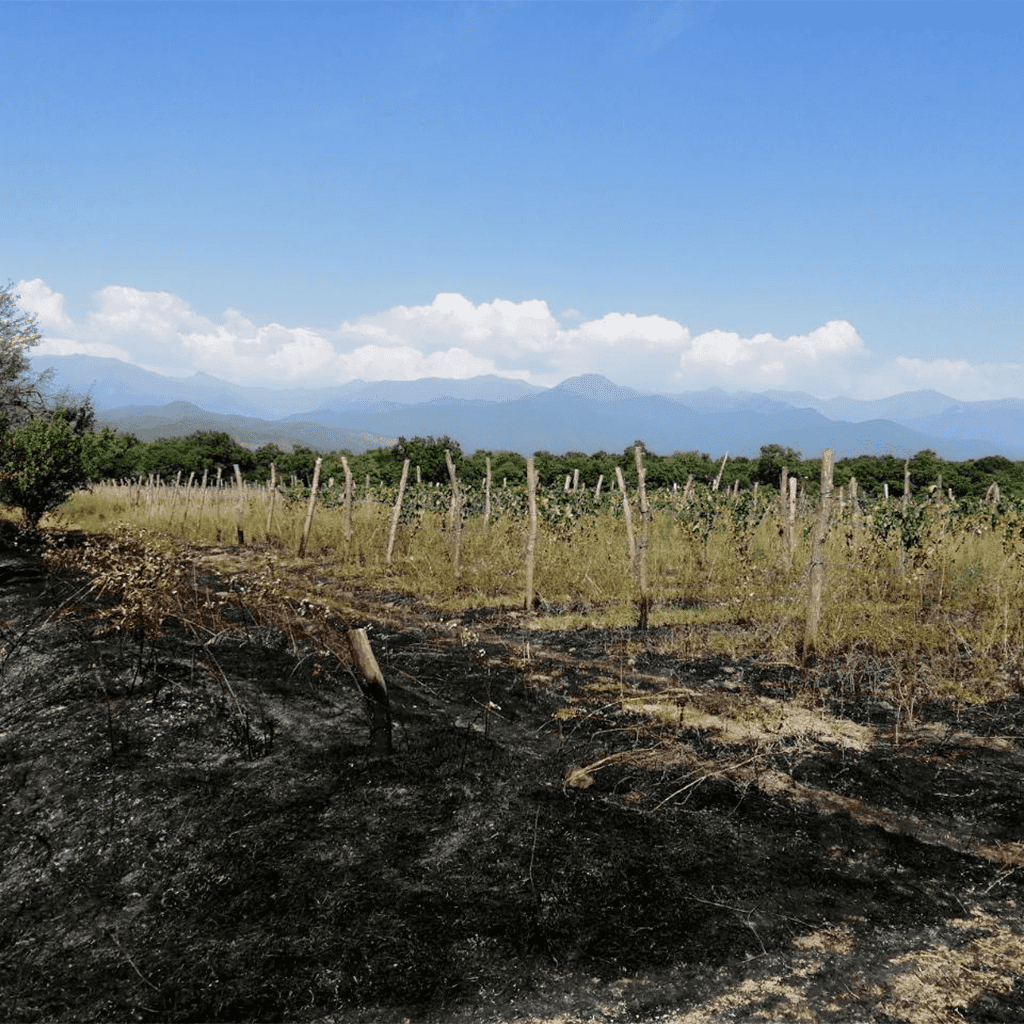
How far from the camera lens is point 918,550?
11273 millimetres

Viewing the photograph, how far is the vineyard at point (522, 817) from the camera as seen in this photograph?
3557 millimetres

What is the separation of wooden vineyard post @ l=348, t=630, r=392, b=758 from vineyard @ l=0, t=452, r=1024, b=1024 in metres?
0.11

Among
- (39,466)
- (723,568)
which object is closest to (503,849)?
(723,568)

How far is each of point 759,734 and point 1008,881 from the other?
2.28m

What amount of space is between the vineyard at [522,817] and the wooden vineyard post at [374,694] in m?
0.11

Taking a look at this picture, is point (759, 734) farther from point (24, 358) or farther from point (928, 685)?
point (24, 358)

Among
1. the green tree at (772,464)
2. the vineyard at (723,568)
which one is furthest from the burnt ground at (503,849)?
the green tree at (772,464)

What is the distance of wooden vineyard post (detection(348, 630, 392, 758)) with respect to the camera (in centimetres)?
579

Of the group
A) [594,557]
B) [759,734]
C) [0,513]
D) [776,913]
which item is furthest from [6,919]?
[0,513]

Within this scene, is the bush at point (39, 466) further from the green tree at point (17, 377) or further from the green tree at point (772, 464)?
the green tree at point (772, 464)

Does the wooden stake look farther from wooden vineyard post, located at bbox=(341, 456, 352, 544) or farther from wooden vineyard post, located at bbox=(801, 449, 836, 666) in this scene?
wooden vineyard post, located at bbox=(341, 456, 352, 544)

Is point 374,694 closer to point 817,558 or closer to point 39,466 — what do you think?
point 817,558

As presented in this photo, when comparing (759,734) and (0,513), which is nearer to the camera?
(759,734)

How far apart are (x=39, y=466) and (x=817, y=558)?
1770 centimetres
